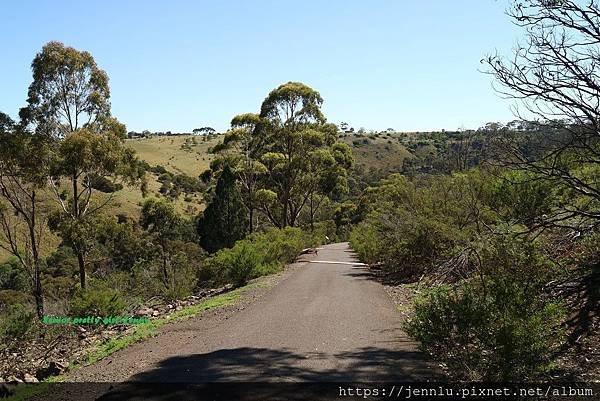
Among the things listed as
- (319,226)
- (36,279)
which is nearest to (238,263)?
(36,279)

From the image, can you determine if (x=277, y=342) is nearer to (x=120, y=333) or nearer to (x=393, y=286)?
(x=120, y=333)

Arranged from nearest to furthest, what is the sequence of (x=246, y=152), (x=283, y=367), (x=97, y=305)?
(x=283, y=367) → (x=97, y=305) → (x=246, y=152)

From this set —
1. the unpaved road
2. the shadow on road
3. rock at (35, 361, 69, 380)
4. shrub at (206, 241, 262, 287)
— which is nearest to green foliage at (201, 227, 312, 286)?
shrub at (206, 241, 262, 287)

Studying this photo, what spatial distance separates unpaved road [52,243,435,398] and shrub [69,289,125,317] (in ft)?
12.2

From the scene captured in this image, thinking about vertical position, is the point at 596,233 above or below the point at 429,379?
above

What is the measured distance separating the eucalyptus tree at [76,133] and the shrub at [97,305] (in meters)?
5.33

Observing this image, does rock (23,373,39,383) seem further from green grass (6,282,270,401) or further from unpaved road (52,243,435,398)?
unpaved road (52,243,435,398)

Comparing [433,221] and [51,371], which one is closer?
[51,371]

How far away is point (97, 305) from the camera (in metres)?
14.7

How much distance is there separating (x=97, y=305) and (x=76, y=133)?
8593 millimetres

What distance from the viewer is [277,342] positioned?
8.99 meters

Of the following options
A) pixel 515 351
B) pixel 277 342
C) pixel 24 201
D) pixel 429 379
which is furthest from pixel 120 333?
pixel 24 201

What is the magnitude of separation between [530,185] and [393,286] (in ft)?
19.0

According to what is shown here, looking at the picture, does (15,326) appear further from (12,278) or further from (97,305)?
(12,278)
